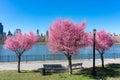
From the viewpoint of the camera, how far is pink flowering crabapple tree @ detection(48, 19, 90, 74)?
2417cm

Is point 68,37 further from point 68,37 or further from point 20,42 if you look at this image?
point 20,42

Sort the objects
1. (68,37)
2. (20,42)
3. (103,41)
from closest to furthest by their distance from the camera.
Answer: (68,37) → (20,42) → (103,41)

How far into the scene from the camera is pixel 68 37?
23922 millimetres

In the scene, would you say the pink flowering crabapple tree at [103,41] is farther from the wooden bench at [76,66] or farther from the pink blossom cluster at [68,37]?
the pink blossom cluster at [68,37]

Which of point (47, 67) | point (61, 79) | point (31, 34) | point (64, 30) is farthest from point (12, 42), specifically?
point (61, 79)

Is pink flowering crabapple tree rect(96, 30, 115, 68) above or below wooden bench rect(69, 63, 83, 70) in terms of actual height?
above

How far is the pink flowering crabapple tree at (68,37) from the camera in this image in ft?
79.3

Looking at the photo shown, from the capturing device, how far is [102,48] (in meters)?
28.9

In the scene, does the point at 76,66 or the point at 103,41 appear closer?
the point at 76,66

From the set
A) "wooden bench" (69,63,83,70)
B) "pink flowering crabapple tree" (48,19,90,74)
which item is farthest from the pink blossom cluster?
"wooden bench" (69,63,83,70)

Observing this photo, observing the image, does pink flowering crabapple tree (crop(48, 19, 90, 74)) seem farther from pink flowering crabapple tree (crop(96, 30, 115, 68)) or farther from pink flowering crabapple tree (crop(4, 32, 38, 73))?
pink flowering crabapple tree (crop(4, 32, 38, 73))

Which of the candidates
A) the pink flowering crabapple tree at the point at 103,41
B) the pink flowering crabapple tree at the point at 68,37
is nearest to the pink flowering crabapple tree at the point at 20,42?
the pink flowering crabapple tree at the point at 68,37

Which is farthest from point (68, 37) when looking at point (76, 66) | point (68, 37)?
point (76, 66)

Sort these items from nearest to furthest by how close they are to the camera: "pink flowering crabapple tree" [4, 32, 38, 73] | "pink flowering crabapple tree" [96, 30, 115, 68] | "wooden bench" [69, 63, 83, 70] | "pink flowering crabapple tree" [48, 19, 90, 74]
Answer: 1. "pink flowering crabapple tree" [48, 19, 90, 74]
2. "wooden bench" [69, 63, 83, 70]
3. "pink flowering crabapple tree" [4, 32, 38, 73]
4. "pink flowering crabapple tree" [96, 30, 115, 68]
